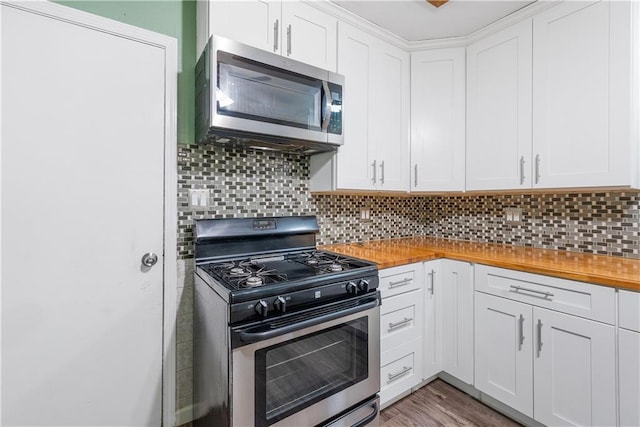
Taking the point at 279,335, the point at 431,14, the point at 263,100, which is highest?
the point at 431,14

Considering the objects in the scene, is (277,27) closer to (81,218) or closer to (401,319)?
(81,218)

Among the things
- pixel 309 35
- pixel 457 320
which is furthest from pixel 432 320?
pixel 309 35

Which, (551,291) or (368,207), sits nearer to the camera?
(551,291)

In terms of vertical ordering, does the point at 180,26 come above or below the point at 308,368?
above

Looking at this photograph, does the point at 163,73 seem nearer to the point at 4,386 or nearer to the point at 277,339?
the point at 277,339

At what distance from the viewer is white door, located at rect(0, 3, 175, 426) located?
1.26 metres

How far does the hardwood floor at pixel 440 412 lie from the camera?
5.59ft

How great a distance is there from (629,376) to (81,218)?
8.38ft

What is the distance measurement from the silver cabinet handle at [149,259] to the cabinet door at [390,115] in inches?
56.1

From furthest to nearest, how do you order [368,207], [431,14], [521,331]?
[368,207] → [431,14] → [521,331]

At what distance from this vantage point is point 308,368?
1.31 meters

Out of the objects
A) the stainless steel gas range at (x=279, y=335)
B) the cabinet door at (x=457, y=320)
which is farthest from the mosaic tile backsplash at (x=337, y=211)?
the cabinet door at (x=457, y=320)

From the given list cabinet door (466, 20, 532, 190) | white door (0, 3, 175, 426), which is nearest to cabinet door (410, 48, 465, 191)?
cabinet door (466, 20, 532, 190)

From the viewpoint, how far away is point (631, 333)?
1.29 metres
